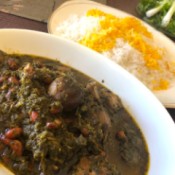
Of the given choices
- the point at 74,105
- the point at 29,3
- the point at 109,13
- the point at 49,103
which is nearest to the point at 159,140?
the point at 74,105

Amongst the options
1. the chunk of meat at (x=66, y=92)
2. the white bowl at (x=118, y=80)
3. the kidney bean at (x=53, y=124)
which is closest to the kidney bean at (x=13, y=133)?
the kidney bean at (x=53, y=124)

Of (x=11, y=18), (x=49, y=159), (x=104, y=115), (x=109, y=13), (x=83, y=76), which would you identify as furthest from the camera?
(x=109, y=13)

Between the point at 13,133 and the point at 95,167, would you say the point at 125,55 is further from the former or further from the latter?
the point at 13,133

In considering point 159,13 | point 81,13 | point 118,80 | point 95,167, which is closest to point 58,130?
point 95,167

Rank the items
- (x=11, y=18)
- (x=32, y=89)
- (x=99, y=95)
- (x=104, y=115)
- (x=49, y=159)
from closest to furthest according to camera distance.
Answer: (x=49, y=159) < (x=32, y=89) < (x=104, y=115) < (x=99, y=95) < (x=11, y=18)

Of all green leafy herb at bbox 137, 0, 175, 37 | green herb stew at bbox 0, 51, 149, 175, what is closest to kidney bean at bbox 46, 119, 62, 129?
green herb stew at bbox 0, 51, 149, 175

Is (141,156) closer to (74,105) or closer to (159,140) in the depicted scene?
(159,140)

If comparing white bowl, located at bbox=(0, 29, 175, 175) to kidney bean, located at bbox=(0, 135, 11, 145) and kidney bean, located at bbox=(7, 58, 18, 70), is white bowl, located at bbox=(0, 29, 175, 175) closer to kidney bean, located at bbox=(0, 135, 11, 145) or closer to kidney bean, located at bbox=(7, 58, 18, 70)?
kidney bean, located at bbox=(7, 58, 18, 70)
